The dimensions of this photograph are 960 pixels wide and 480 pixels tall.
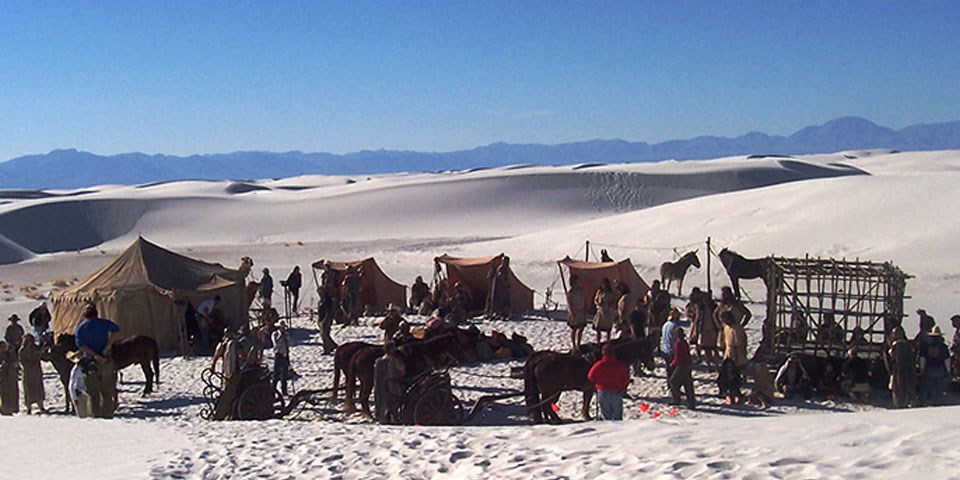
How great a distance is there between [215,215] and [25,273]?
82.8ft

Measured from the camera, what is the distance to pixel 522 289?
72.1 feet

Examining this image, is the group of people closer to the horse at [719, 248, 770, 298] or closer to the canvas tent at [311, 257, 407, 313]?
the canvas tent at [311, 257, 407, 313]

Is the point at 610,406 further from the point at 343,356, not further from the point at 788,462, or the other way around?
the point at 788,462

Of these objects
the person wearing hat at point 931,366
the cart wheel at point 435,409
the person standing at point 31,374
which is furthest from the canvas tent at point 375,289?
the person wearing hat at point 931,366

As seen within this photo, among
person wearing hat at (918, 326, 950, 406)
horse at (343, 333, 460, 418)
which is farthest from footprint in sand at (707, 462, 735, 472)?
person wearing hat at (918, 326, 950, 406)

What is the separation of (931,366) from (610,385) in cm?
427

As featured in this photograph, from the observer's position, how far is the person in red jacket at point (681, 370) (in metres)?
12.1

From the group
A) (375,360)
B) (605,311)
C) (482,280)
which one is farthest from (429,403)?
(482,280)

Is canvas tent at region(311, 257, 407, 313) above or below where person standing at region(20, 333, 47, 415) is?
above

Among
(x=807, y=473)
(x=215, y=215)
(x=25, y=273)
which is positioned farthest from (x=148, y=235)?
(x=807, y=473)

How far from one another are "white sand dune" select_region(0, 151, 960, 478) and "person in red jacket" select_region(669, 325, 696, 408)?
0.27m

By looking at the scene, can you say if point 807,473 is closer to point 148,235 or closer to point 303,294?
point 303,294

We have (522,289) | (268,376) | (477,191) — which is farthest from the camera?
(477,191)

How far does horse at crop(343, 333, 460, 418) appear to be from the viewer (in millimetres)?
11670
